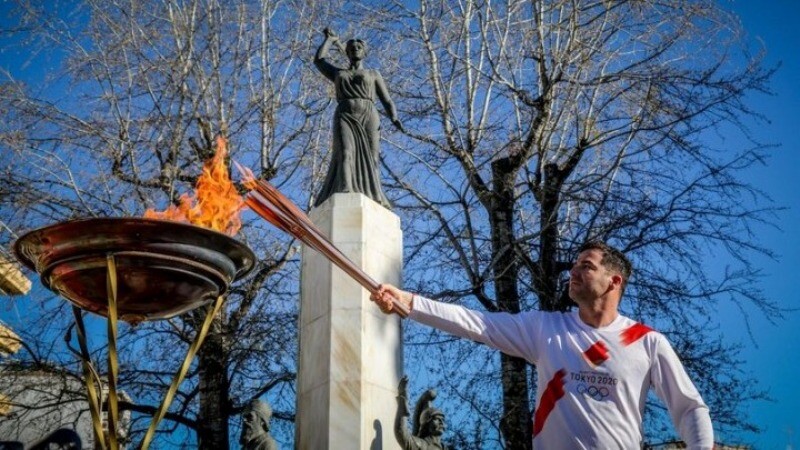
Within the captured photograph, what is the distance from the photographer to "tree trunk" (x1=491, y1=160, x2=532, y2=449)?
11.7m

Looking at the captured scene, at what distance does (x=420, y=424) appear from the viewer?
24.0ft

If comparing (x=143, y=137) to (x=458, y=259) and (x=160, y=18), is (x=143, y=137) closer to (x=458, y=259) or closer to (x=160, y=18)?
(x=160, y=18)

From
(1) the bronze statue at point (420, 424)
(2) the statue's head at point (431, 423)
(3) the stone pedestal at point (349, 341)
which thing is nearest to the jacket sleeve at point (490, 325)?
(3) the stone pedestal at point (349, 341)

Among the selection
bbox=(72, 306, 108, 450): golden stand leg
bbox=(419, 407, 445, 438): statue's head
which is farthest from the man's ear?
bbox=(419, 407, 445, 438): statue's head

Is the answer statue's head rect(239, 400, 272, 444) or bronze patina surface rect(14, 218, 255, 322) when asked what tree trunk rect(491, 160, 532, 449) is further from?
bronze patina surface rect(14, 218, 255, 322)

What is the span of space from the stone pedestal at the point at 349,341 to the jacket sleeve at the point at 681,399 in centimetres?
358

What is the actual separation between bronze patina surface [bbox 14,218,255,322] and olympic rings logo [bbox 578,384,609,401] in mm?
1634

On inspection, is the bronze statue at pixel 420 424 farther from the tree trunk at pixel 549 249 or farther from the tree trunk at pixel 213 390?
the tree trunk at pixel 213 390

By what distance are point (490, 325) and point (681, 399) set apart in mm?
862

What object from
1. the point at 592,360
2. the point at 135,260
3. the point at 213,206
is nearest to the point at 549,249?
the point at 213,206

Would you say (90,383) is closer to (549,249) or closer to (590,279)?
(590,279)

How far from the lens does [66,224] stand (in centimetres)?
366

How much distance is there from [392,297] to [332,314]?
11.4 feet

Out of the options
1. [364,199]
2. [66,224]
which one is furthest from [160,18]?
[66,224]
